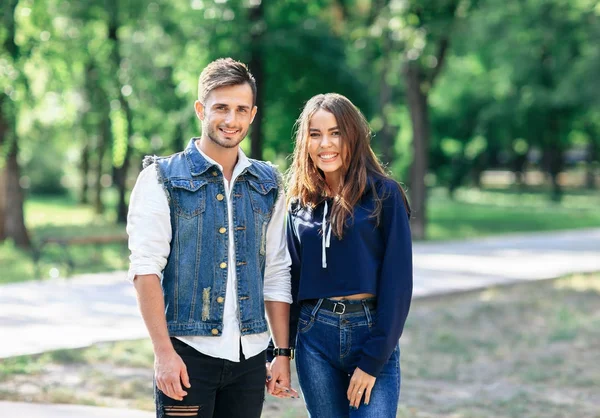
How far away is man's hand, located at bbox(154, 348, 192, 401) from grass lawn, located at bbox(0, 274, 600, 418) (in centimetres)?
331

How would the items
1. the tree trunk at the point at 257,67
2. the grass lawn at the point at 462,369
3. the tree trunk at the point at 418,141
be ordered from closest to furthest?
1. the grass lawn at the point at 462,369
2. the tree trunk at the point at 257,67
3. the tree trunk at the point at 418,141

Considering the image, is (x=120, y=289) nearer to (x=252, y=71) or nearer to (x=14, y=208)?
(x=252, y=71)

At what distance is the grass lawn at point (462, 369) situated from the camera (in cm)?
673

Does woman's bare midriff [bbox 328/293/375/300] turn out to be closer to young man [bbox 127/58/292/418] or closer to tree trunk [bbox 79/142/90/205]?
young man [bbox 127/58/292/418]

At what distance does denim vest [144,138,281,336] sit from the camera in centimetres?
321

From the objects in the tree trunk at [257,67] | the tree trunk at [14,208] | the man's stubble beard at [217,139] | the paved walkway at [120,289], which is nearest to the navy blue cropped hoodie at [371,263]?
the man's stubble beard at [217,139]

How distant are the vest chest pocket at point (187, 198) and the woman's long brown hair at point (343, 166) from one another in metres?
0.56

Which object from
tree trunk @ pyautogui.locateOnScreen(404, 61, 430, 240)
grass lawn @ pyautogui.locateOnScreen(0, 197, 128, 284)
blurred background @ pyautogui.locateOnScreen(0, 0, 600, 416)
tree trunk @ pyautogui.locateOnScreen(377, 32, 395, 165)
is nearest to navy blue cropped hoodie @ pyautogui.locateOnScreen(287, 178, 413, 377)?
blurred background @ pyautogui.locateOnScreen(0, 0, 600, 416)

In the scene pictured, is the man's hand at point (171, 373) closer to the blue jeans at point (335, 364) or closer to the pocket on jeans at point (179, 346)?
the pocket on jeans at point (179, 346)

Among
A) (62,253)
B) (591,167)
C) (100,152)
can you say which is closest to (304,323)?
(62,253)

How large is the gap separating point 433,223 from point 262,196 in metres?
23.5

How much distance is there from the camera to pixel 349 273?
344 centimetres

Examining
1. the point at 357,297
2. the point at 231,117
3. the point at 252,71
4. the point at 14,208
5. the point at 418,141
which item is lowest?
the point at 357,297

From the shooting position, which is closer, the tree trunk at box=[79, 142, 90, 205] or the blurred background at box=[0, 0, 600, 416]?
the blurred background at box=[0, 0, 600, 416]
